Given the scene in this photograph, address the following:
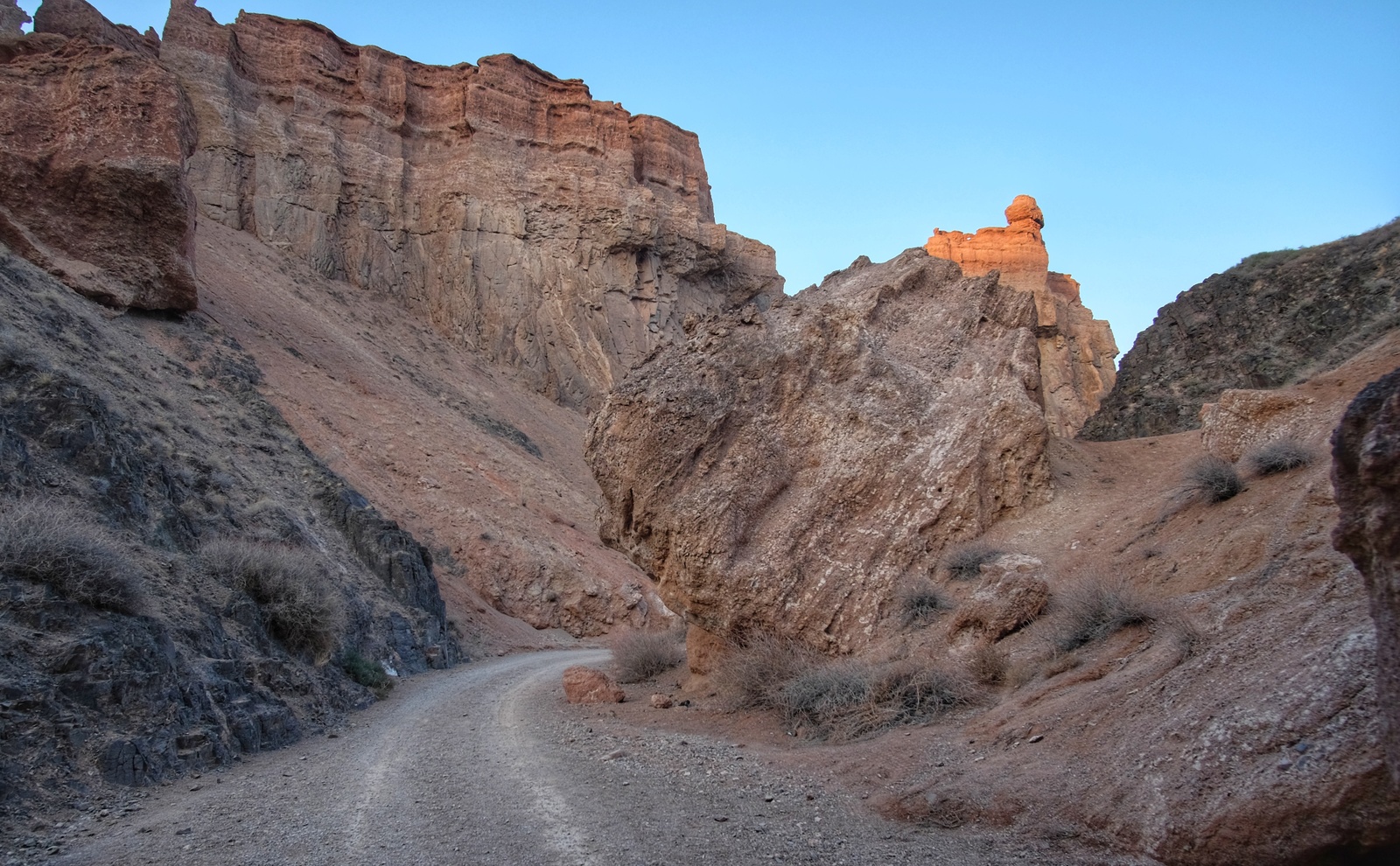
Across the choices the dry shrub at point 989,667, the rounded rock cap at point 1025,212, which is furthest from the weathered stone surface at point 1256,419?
the rounded rock cap at point 1025,212

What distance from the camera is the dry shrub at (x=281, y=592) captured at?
11.1 metres

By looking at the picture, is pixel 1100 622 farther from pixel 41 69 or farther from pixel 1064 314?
pixel 1064 314

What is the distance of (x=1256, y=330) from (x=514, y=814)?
17661 mm

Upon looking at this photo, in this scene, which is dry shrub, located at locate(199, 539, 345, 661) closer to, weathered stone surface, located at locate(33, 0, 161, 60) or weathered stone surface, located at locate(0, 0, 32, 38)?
weathered stone surface, located at locate(33, 0, 161, 60)

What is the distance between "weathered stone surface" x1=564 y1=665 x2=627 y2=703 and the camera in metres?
11.6

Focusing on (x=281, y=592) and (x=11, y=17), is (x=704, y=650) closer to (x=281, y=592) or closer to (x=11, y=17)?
(x=281, y=592)

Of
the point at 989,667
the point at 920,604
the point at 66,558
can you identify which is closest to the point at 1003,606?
the point at 989,667

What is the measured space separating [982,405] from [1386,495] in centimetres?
840

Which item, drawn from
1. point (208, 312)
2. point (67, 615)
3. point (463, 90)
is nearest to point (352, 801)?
point (67, 615)

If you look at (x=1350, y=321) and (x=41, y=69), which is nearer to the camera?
(x=1350, y=321)

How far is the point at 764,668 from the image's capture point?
951 cm

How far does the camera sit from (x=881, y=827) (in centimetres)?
514

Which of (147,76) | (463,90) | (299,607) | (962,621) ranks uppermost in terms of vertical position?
(463,90)

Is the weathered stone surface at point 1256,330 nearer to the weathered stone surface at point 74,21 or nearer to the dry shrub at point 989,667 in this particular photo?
the dry shrub at point 989,667
